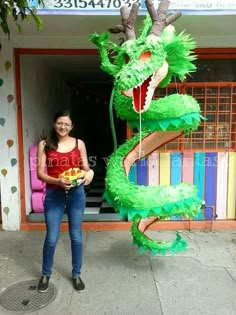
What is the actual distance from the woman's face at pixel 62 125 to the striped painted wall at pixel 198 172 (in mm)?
1782

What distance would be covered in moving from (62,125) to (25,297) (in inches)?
60.8

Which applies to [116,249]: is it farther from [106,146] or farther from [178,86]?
[106,146]

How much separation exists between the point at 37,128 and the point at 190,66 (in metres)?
3.27

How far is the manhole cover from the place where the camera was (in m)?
2.88

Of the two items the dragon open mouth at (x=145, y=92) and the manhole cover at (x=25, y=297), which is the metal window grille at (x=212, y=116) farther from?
the manhole cover at (x=25, y=297)

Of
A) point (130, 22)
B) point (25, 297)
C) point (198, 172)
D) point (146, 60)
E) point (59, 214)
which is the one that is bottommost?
point (25, 297)

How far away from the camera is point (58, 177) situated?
2.95 meters

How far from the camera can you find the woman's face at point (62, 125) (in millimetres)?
2967

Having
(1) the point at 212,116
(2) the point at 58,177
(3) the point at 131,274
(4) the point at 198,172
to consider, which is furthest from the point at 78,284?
(1) the point at 212,116

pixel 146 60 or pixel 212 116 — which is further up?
pixel 146 60

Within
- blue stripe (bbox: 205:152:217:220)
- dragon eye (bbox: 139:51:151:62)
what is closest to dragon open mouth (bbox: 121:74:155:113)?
dragon eye (bbox: 139:51:151:62)

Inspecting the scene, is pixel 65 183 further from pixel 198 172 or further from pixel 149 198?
pixel 198 172

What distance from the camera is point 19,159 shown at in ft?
15.0

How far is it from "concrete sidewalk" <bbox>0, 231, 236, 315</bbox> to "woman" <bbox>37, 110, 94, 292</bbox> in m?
0.41
